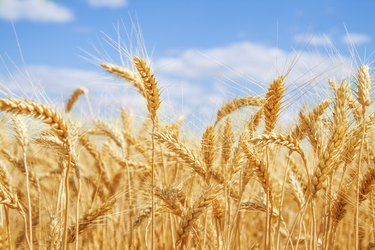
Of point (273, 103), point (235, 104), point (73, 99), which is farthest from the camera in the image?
point (73, 99)

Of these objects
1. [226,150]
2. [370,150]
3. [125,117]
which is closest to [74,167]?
[226,150]

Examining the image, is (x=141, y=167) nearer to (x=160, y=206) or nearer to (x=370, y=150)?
(x=160, y=206)

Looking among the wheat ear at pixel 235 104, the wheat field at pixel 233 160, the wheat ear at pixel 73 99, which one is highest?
the wheat ear at pixel 73 99

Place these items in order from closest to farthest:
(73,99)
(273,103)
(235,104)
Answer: (273,103), (235,104), (73,99)

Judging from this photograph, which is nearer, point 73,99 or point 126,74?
point 126,74

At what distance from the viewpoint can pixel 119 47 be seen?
118 inches

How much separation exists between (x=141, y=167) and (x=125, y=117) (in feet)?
3.98

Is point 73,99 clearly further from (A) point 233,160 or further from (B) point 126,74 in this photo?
(A) point 233,160

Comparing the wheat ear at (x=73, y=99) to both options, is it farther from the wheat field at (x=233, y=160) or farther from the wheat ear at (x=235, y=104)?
the wheat ear at (x=235, y=104)

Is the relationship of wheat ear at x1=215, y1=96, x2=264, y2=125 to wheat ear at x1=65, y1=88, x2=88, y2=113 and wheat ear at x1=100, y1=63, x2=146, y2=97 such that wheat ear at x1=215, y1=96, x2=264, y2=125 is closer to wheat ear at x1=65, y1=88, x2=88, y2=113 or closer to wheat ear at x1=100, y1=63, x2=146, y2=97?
wheat ear at x1=100, y1=63, x2=146, y2=97

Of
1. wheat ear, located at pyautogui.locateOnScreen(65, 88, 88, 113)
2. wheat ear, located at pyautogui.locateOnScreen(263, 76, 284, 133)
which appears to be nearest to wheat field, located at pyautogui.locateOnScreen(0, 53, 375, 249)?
wheat ear, located at pyautogui.locateOnScreen(263, 76, 284, 133)

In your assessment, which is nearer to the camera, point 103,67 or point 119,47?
point 119,47

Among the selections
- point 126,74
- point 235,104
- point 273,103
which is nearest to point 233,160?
point 273,103

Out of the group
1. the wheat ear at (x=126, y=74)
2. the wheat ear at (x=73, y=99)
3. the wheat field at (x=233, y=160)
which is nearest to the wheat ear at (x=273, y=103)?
the wheat field at (x=233, y=160)
